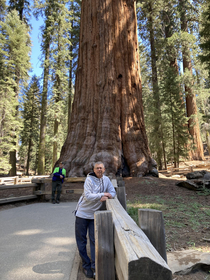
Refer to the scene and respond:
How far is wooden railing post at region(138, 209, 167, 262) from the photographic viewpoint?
1741mm

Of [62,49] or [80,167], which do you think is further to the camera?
[62,49]

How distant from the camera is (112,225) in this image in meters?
1.85

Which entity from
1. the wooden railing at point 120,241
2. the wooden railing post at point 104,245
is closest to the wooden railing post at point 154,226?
the wooden railing at point 120,241

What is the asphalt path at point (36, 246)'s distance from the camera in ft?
9.04

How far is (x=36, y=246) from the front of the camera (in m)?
3.60

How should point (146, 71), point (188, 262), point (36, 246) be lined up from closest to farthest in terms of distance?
point (188, 262) → point (36, 246) → point (146, 71)

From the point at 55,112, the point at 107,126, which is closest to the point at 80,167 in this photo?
the point at 107,126

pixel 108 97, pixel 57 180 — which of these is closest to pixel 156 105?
pixel 108 97

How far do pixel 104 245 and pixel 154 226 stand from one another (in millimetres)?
516

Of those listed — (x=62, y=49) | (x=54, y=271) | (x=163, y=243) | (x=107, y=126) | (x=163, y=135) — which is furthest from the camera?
(x=62, y=49)

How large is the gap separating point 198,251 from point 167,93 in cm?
1707

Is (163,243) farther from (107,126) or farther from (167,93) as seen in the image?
(167,93)

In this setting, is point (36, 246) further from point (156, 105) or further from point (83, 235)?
point (156, 105)

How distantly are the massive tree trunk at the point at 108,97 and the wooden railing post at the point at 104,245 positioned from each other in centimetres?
745
